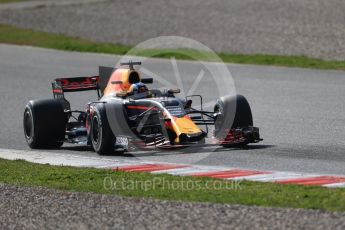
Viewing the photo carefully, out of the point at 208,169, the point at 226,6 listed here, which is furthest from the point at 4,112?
the point at 226,6

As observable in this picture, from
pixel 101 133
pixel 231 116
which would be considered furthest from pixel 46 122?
pixel 231 116

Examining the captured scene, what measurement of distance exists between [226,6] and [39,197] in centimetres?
2938

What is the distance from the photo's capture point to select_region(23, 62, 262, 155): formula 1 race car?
47.4ft

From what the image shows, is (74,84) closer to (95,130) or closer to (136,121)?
(95,130)

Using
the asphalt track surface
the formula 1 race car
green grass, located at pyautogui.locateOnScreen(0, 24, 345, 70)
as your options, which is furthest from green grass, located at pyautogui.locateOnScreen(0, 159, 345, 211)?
green grass, located at pyautogui.locateOnScreen(0, 24, 345, 70)

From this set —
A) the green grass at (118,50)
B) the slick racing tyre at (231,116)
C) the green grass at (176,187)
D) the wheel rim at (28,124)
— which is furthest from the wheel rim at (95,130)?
the green grass at (118,50)

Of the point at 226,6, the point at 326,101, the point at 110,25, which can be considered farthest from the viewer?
the point at 226,6

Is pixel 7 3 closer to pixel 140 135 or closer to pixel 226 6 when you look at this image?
pixel 226 6

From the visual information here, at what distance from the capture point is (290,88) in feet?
77.3

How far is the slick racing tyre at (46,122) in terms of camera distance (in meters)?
15.7

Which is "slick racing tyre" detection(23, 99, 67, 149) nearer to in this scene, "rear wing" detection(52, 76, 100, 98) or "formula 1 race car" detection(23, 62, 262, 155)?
"formula 1 race car" detection(23, 62, 262, 155)

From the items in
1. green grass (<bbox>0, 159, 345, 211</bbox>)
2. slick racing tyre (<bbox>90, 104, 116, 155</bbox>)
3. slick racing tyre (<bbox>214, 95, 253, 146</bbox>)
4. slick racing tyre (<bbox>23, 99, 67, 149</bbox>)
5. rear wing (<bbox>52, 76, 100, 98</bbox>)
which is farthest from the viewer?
rear wing (<bbox>52, 76, 100, 98</bbox>)

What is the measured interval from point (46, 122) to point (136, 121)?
1.78 m

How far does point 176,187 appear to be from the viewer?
11672 mm
